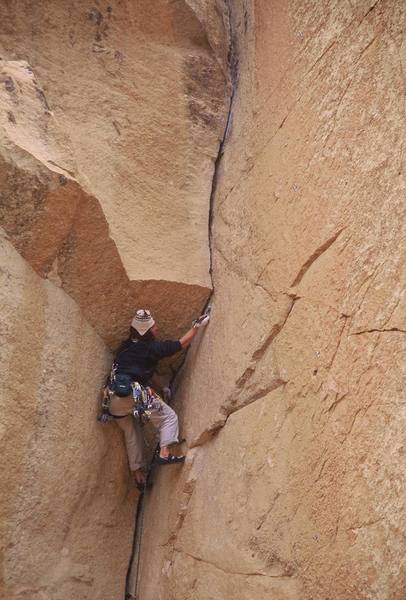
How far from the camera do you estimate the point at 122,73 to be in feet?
20.7

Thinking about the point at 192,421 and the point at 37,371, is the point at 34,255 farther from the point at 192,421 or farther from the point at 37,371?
the point at 192,421

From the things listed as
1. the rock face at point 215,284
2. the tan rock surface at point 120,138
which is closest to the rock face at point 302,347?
the rock face at point 215,284

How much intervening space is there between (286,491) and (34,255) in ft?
8.59

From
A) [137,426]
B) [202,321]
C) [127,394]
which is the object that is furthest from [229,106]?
[137,426]

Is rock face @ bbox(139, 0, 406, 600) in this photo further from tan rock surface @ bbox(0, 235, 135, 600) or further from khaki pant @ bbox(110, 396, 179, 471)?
tan rock surface @ bbox(0, 235, 135, 600)

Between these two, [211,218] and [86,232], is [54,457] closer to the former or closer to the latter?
[86,232]

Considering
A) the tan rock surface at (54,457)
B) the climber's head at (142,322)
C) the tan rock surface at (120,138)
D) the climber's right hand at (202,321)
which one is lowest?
the tan rock surface at (54,457)

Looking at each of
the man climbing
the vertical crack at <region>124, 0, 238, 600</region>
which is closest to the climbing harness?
the man climbing

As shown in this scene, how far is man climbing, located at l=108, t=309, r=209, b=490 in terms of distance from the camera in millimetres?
5664

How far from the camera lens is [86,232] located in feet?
18.4

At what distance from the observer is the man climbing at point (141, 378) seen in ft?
18.6

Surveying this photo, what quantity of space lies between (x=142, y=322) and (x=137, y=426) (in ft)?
2.94

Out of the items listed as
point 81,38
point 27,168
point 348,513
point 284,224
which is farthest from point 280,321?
point 81,38

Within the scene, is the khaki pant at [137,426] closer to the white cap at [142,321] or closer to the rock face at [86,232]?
the rock face at [86,232]
